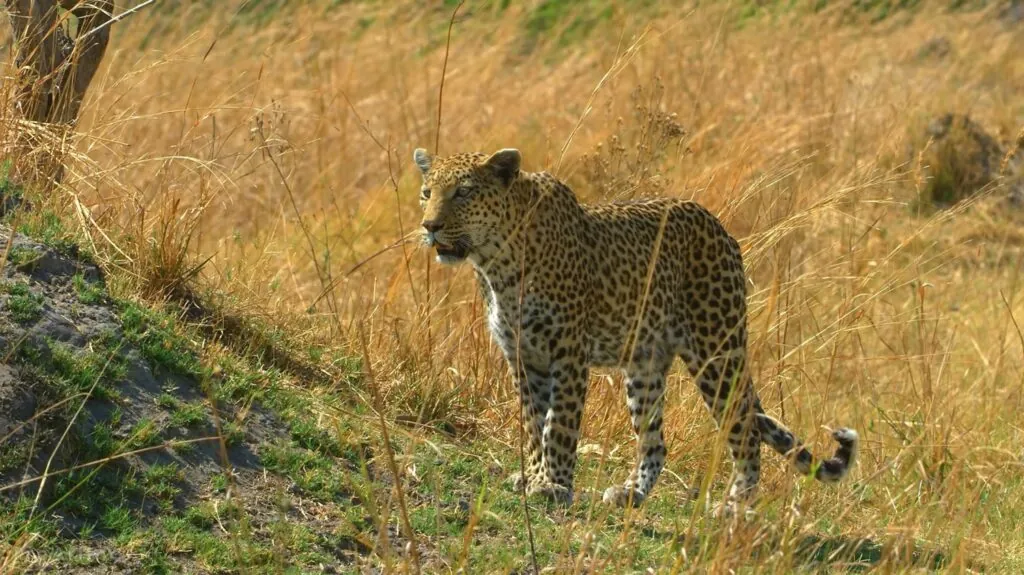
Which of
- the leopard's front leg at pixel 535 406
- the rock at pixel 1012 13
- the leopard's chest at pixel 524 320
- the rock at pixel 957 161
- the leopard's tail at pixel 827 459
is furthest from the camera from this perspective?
the rock at pixel 1012 13

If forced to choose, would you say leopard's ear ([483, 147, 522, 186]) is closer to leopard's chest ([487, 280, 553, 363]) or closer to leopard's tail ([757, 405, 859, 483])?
leopard's chest ([487, 280, 553, 363])

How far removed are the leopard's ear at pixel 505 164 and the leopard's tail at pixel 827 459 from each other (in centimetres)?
144

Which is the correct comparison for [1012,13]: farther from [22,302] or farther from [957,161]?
[22,302]

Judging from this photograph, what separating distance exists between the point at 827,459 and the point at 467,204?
1.77 m

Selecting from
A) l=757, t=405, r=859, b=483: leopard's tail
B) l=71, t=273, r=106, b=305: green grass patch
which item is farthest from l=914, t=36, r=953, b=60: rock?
l=71, t=273, r=106, b=305: green grass patch

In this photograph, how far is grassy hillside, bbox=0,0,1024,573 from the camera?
17.1 ft

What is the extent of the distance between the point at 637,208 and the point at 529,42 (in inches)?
411

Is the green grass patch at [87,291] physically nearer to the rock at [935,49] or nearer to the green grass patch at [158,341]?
the green grass patch at [158,341]

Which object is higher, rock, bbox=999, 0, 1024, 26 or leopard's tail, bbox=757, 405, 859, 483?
leopard's tail, bbox=757, 405, 859, 483

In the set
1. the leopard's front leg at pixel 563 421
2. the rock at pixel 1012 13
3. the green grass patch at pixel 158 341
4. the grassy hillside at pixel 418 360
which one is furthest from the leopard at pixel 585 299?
the rock at pixel 1012 13

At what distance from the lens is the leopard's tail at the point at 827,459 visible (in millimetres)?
5910

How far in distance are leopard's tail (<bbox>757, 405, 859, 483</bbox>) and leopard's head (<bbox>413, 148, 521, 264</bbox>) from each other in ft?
4.43

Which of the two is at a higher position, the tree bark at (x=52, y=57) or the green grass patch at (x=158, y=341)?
the tree bark at (x=52, y=57)

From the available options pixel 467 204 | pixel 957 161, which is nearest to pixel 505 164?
pixel 467 204
